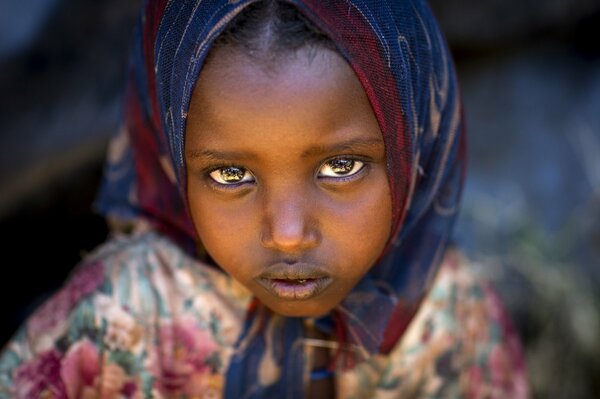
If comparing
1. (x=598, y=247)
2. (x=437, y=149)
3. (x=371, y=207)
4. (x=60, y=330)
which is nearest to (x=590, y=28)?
(x=598, y=247)

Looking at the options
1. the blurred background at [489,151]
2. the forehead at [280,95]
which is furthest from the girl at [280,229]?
the blurred background at [489,151]

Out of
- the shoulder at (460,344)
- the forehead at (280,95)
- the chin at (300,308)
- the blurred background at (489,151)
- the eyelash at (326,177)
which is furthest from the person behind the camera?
the blurred background at (489,151)

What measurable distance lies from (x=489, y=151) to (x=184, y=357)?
1.97 meters

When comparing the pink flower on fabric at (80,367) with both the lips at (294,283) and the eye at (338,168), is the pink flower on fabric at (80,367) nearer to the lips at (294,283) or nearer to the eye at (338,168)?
the lips at (294,283)

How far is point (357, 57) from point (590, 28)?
244 cm

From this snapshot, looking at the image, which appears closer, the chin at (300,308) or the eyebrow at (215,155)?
the eyebrow at (215,155)

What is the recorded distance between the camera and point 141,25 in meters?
1.71

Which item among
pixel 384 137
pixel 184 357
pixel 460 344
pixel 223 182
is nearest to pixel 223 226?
pixel 223 182

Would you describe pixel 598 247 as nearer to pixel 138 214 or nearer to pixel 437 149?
pixel 437 149

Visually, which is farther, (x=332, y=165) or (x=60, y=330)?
(x=60, y=330)

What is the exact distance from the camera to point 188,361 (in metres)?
1.87

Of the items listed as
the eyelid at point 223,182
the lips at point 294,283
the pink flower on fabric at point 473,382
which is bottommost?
the pink flower on fabric at point 473,382

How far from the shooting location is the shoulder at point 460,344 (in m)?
2.05

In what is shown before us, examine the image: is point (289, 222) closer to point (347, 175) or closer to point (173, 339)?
point (347, 175)
